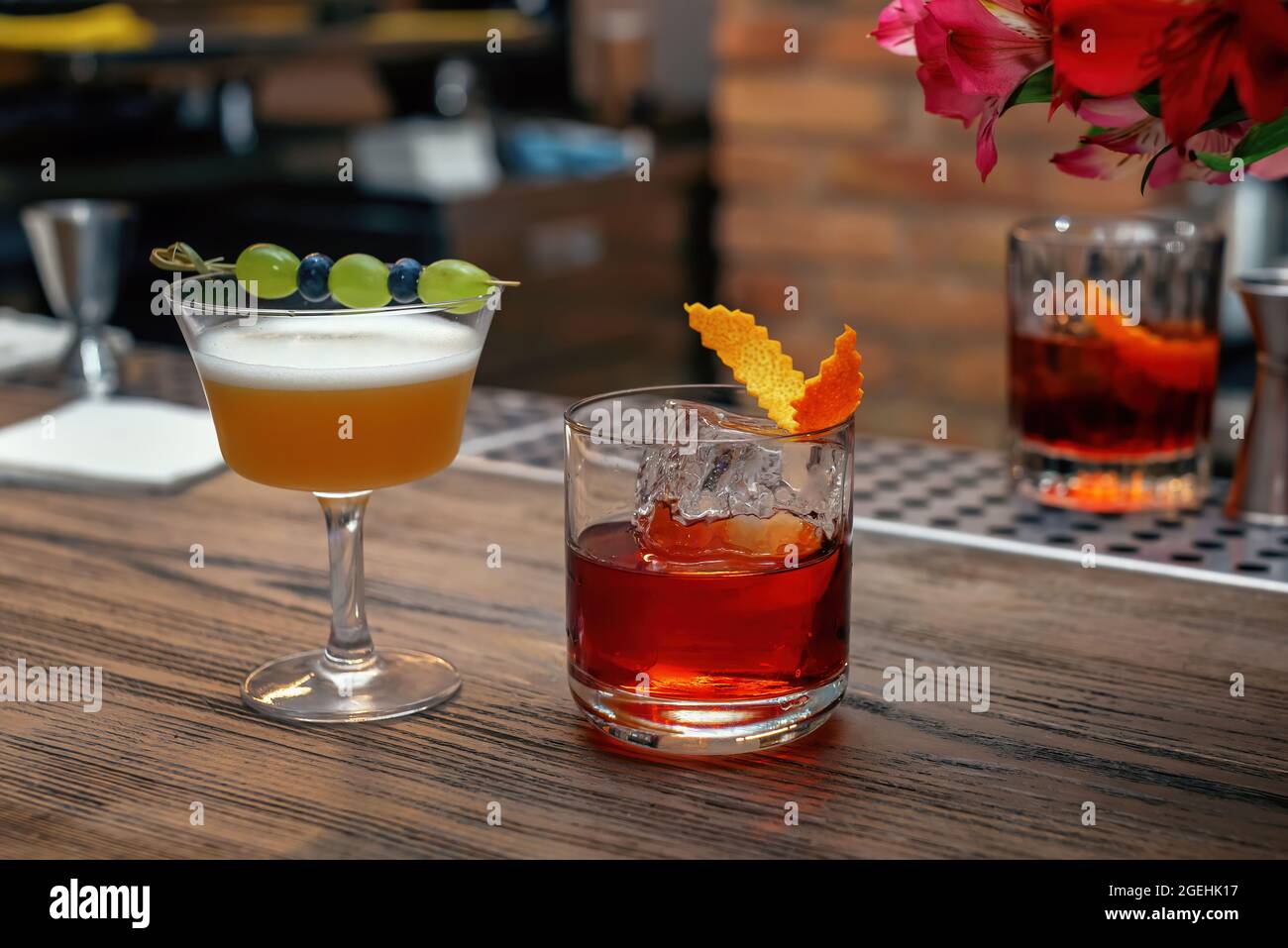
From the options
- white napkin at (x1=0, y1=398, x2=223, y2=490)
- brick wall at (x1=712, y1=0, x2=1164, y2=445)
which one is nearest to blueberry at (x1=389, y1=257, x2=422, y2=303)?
white napkin at (x1=0, y1=398, x2=223, y2=490)

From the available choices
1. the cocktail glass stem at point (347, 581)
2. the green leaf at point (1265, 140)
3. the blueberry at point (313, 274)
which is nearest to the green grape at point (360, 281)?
the blueberry at point (313, 274)

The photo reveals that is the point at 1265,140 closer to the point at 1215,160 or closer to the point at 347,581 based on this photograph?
the point at 1215,160

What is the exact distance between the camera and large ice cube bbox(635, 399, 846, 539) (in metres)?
0.79

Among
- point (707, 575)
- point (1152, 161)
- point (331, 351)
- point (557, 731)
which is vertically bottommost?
point (557, 731)

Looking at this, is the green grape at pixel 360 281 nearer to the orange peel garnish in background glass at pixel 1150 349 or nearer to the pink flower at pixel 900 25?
the pink flower at pixel 900 25

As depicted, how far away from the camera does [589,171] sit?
3.40 metres

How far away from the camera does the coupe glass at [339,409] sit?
845 millimetres

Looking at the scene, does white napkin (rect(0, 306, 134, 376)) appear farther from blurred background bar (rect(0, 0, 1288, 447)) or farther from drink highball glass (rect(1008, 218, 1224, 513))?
drink highball glass (rect(1008, 218, 1224, 513))

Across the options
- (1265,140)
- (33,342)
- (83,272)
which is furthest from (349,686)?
(33,342)

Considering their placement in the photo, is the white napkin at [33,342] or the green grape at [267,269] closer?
the green grape at [267,269]

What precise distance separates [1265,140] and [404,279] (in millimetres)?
458

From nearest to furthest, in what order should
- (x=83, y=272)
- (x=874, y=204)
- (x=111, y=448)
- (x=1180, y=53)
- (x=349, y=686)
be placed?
(x=1180, y=53)
(x=349, y=686)
(x=111, y=448)
(x=83, y=272)
(x=874, y=204)

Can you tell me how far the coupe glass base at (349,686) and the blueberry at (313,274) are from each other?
24 cm
